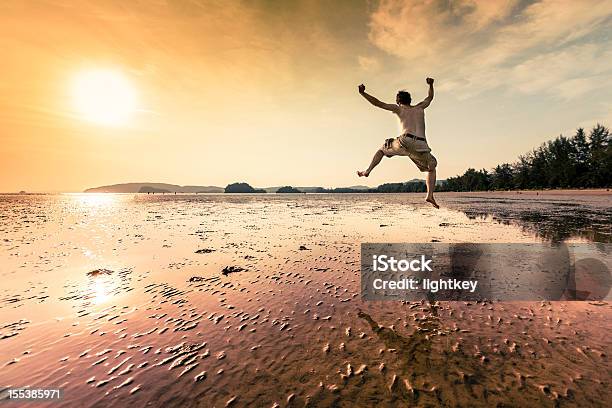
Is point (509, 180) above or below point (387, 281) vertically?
above

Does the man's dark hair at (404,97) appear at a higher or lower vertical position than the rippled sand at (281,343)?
higher

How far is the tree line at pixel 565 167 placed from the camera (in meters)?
→ 80.2

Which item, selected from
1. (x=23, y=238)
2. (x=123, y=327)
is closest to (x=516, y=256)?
(x=123, y=327)

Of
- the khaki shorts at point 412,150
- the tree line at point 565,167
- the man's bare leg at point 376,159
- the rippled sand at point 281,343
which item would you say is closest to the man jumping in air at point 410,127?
the khaki shorts at point 412,150

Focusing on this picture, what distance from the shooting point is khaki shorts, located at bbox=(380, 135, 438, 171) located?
863 centimetres

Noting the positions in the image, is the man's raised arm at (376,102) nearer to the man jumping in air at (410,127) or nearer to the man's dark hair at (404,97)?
the man jumping in air at (410,127)

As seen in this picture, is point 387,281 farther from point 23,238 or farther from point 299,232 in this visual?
point 23,238

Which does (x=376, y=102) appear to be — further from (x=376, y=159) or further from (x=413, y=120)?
(x=376, y=159)

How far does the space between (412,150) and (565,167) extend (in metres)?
116

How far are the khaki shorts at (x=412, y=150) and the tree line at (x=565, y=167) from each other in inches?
4000

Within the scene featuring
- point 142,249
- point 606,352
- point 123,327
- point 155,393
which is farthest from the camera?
point 142,249

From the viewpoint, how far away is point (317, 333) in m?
7.11

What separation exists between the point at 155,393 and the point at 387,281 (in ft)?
28.7

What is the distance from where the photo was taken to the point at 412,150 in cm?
873
